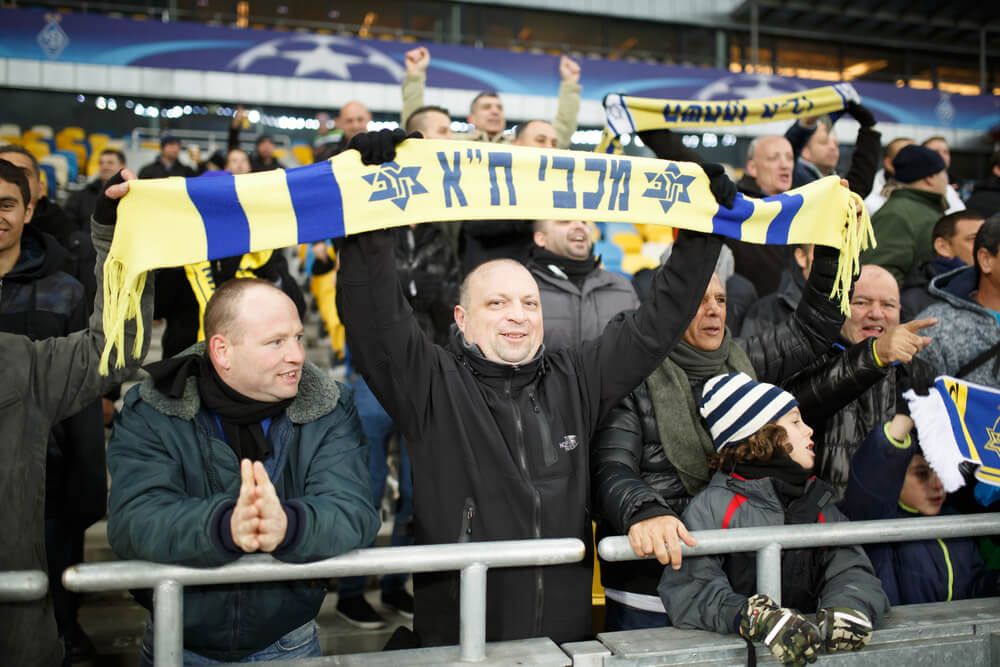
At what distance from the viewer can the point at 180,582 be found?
165cm

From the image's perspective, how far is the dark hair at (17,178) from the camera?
257cm

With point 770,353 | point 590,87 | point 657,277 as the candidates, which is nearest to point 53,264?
point 657,277

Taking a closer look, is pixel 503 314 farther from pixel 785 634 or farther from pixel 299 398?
pixel 785 634

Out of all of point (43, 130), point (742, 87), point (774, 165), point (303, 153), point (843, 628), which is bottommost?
point (843, 628)

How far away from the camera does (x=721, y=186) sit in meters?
2.30

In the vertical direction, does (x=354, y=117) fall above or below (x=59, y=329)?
above

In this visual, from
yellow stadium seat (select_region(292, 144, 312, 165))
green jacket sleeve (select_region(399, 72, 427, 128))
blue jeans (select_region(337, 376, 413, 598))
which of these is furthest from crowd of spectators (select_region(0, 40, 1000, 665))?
yellow stadium seat (select_region(292, 144, 312, 165))

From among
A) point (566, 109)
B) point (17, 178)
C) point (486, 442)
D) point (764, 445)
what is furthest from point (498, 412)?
point (566, 109)

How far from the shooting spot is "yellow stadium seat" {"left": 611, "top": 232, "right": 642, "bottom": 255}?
10398 millimetres

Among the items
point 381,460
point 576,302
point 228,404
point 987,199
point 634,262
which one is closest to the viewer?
point 228,404

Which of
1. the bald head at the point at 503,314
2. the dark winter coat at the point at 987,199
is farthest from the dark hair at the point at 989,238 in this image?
the dark winter coat at the point at 987,199

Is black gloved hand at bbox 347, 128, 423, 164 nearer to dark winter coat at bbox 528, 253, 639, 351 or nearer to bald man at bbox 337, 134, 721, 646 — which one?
bald man at bbox 337, 134, 721, 646

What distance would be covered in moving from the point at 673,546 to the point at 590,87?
48.5 ft

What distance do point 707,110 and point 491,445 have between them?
7.46 feet
